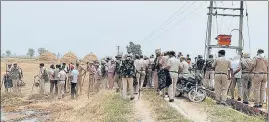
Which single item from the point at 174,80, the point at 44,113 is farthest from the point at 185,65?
the point at 44,113

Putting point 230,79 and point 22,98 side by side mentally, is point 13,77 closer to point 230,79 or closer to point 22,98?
point 22,98

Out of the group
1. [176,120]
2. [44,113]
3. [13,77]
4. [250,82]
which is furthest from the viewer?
[13,77]

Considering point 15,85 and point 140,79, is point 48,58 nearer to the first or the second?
point 15,85

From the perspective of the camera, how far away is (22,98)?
23688mm

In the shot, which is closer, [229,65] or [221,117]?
[221,117]

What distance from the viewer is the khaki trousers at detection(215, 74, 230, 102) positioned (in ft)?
47.1

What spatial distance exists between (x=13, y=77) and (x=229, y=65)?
530 inches

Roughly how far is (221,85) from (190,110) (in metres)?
1.54

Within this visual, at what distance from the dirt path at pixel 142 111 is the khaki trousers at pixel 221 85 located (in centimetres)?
247

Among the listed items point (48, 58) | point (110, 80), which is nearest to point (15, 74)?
point (110, 80)

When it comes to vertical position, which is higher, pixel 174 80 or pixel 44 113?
pixel 174 80

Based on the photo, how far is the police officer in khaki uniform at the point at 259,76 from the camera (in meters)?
13.9

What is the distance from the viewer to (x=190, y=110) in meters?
13.8

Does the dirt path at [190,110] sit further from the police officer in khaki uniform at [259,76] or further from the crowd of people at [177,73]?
the police officer in khaki uniform at [259,76]
